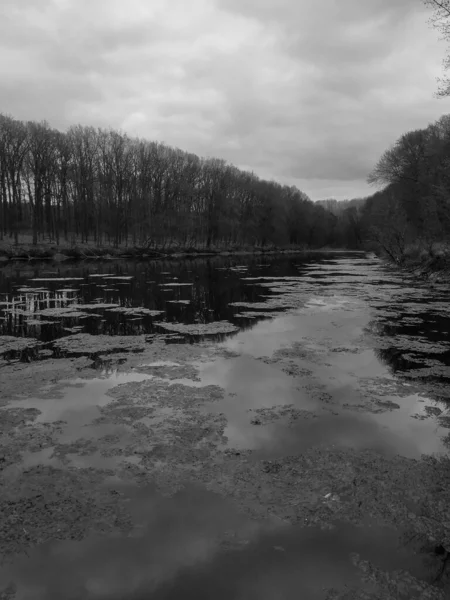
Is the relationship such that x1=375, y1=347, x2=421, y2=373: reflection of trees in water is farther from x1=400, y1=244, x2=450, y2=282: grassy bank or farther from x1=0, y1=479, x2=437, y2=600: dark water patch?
x1=400, y1=244, x2=450, y2=282: grassy bank

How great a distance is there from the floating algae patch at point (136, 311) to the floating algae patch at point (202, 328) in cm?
217

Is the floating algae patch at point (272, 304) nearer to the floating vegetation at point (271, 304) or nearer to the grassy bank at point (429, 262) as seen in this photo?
the floating vegetation at point (271, 304)

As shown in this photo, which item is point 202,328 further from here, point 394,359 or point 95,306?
point 95,306

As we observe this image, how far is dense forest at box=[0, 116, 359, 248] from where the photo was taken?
57750 mm

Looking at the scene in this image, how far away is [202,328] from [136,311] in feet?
13.9

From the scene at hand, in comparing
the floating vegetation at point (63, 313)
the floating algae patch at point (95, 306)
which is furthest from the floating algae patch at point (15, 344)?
the floating algae patch at point (95, 306)

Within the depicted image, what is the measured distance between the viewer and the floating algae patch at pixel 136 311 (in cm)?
Result: 1655

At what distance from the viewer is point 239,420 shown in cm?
681

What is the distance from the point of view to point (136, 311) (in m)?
17.1

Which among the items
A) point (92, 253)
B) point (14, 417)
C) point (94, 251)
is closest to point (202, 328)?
point (14, 417)

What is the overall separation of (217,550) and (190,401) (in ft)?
12.1

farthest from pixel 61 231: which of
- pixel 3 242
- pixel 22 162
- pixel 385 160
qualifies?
pixel 385 160

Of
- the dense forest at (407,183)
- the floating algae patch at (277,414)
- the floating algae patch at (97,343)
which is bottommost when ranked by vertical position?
the floating algae patch at (277,414)

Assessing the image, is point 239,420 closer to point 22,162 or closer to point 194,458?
point 194,458
